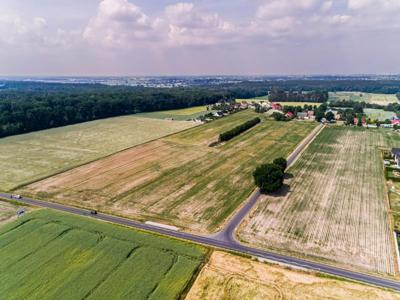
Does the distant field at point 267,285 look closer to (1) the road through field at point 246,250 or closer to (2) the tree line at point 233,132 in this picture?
(1) the road through field at point 246,250

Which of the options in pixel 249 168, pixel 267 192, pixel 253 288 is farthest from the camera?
pixel 249 168

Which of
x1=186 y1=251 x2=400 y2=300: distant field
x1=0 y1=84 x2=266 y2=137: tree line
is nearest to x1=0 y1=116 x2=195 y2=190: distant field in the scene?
x1=0 y1=84 x2=266 y2=137: tree line

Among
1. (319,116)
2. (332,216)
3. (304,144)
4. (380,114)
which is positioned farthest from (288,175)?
(380,114)

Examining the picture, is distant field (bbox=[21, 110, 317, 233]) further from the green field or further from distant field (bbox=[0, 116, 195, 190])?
distant field (bbox=[0, 116, 195, 190])

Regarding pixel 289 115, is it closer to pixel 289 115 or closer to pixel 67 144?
pixel 289 115

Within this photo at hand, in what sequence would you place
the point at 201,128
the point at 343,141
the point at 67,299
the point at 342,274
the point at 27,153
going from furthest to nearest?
the point at 201,128 < the point at 343,141 < the point at 27,153 < the point at 342,274 < the point at 67,299

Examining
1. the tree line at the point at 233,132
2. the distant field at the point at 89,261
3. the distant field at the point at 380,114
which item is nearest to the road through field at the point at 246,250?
the distant field at the point at 89,261

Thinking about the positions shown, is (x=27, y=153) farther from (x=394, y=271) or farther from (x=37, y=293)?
(x=394, y=271)

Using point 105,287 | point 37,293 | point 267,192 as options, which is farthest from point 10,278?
point 267,192
